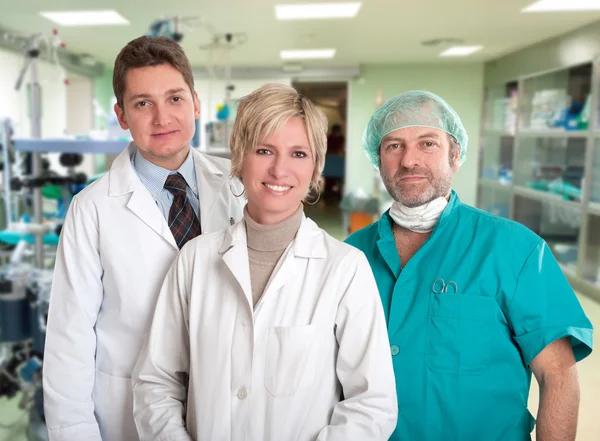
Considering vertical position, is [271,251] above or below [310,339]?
above

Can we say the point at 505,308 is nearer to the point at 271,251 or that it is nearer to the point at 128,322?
the point at 271,251

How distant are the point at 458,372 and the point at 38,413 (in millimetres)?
2164

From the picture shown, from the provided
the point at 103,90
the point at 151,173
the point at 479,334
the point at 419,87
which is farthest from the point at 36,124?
the point at 419,87

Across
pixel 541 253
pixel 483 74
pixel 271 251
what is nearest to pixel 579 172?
pixel 483 74

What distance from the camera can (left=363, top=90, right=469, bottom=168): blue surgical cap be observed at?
1.20 meters

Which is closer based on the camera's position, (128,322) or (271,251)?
(271,251)

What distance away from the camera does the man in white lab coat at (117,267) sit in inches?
43.9

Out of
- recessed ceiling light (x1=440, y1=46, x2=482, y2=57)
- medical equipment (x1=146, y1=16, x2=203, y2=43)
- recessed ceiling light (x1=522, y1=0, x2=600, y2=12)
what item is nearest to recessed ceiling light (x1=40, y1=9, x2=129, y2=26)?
medical equipment (x1=146, y1=16, x2=203, y2=43)

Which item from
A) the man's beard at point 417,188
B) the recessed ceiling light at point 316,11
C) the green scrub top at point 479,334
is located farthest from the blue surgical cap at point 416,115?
the recessed ceiling light at point 316,11

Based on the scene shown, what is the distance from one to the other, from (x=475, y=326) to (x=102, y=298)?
2.86 ft

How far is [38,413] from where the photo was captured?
7.84 ft

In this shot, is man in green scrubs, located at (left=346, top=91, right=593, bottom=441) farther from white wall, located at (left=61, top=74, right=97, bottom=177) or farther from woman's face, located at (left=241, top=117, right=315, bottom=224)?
white wall, located at (left=61, top=74, right=97, bottom=177)

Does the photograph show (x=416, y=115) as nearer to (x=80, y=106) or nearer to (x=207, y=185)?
(x=207, y=185)

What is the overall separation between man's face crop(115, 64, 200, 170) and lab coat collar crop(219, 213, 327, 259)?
0.97ft
